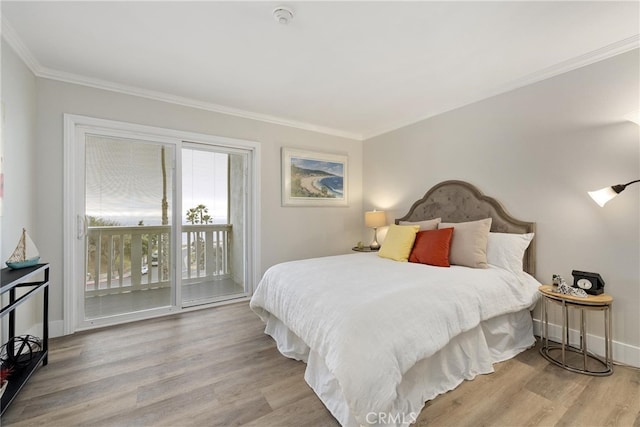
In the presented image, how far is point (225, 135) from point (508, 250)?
3.34 m

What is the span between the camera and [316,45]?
2.15m

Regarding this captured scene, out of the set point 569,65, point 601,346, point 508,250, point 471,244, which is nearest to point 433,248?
point 471,244

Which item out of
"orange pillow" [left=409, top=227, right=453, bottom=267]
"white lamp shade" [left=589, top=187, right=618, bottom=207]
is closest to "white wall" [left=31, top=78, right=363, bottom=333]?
"orange pillow" [left=409, top=227, right=453, bottom=267]

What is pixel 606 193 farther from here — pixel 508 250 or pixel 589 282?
pixel 508 250

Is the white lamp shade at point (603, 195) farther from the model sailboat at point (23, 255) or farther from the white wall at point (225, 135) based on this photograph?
the model sailboat at point (23, 255)

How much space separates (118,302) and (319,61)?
322cm

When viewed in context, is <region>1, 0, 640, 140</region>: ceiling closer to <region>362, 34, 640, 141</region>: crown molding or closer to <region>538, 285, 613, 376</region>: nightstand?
<region>362, 34, 640, 141</region>: crown molding

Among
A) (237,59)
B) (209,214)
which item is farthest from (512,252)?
(209,214)

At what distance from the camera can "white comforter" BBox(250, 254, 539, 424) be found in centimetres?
135

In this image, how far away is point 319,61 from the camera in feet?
7.80

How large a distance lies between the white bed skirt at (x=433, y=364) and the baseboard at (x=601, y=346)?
0.23m

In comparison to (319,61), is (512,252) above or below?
below

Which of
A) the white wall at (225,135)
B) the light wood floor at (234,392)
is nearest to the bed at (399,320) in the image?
the light wood floor at (234,392)

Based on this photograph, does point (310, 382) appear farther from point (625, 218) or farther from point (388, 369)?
point (625, 218)
